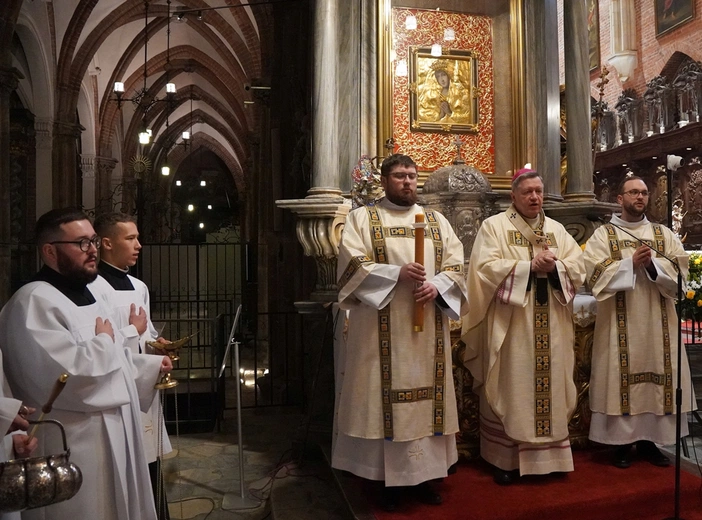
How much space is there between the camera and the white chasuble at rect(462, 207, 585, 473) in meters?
3.73

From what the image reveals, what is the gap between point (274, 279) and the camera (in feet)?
32.8

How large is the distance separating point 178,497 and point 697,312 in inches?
234

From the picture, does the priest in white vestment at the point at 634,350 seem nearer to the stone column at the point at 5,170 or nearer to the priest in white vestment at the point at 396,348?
the priest in white vestment at the point at 396,348

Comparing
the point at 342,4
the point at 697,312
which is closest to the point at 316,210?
the point at 342,4

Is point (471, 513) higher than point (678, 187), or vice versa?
point (678, 187)

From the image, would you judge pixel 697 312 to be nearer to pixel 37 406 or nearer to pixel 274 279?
pixel 274 279

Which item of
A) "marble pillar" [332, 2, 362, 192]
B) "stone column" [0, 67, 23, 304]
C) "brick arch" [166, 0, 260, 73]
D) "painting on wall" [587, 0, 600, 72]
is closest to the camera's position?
"marble pillar" [332, 2, 362, 192]

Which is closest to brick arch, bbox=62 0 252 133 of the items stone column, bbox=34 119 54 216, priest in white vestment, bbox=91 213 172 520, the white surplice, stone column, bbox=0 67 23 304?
stone column, bbox=34 119 54 216

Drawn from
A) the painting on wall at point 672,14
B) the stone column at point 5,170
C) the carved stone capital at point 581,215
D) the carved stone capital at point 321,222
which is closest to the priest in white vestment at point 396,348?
the carved stone capital at point 321,222

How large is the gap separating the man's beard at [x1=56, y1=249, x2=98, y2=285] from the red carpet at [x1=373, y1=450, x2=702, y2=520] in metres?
2.03

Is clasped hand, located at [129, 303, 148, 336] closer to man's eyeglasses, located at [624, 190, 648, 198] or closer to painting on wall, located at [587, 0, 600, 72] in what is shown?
man's eyeglasses, located at [624, 190, 648, 198]

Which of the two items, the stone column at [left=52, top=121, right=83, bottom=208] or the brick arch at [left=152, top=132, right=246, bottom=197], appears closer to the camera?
the stone column at [left=52, top=121, right=83, bottom=208]

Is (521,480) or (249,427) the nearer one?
(521,480)

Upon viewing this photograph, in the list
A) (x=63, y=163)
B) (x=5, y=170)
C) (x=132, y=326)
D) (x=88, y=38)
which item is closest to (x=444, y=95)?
(x=132, y=326)
